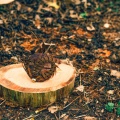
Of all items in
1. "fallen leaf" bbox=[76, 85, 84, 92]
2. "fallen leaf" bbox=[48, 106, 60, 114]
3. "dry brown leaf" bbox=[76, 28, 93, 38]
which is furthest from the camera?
"dry brown leaf" bbox=[76, 28, 93, 38]

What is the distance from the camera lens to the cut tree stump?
3.52 metres

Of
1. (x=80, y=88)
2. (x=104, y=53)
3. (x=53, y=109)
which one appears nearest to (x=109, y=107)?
(x=80, y=88)

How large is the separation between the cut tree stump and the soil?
128 millimetres

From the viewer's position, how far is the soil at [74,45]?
3703 millimetres

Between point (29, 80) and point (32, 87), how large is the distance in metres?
0.17

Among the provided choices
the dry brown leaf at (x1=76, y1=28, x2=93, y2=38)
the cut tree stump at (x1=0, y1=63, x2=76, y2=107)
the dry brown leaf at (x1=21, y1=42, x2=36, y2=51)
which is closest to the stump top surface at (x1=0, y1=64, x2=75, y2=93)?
the cut tree stump at (x1=0, y1=63, x2=76, y2=107)

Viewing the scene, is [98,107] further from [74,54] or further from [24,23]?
[24,23]

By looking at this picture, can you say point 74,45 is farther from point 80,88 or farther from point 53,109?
point 53,109

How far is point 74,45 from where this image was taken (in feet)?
16.9

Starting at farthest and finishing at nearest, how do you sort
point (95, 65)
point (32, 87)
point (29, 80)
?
point (95, 65)
point (29, 80)
point (32, 87)

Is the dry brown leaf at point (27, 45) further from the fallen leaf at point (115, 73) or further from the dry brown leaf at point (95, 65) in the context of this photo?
the fallen leaf at point (115, 73)

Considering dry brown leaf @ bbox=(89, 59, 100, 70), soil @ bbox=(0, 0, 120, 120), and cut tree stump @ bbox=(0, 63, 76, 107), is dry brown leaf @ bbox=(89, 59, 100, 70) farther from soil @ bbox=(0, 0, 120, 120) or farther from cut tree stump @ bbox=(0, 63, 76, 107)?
cut tree stump @ bbox=(0, 63, 76, 107)

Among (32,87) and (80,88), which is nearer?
(32,87)

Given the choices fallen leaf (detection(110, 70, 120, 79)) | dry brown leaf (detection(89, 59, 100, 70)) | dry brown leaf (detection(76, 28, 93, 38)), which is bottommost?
fallen leaf (detection(110, 70, 120, 79))
